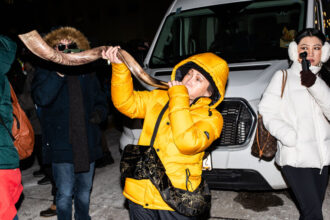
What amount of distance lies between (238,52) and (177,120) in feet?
8.84

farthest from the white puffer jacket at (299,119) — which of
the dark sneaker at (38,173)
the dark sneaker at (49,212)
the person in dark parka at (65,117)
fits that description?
the dark sneaker at (38,173)

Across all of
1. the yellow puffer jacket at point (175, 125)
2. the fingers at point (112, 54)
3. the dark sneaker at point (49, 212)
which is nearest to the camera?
the yellow puffer jacket at point (175, 125)

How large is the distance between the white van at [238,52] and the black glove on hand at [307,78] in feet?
2.94

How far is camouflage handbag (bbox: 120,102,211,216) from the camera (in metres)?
2.20

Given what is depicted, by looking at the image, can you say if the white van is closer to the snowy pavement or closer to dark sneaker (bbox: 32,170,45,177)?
the snowy pavement

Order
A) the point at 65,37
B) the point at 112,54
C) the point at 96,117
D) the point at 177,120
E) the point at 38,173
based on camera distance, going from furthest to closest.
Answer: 1. the point at 38,173
2. the point at 96,117
3. the point at 65,37
4. the point at 112,54
5. the point at 177,120

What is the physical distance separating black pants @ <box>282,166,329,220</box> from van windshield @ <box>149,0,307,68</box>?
1751 mm

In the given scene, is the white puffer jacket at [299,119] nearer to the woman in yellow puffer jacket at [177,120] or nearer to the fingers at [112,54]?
the woman in yellow puffer jacket at [177,120]

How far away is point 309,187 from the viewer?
2762 millimetres

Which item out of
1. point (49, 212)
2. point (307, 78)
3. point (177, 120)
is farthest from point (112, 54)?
point (49, 212)

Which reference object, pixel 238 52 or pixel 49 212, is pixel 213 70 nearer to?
pixel 238 52

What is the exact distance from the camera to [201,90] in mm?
2428

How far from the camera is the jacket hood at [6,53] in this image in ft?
7.57

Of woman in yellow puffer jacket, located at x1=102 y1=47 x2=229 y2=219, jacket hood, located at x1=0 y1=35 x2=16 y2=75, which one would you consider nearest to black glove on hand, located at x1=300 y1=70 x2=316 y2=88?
woman in yellow puffer jacket, located at x1=102 y1=47 x2=229 y2=219
